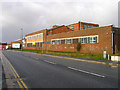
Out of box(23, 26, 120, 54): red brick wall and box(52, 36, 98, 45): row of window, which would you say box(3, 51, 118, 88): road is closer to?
box(23, 26, 120, 54): red brick wall

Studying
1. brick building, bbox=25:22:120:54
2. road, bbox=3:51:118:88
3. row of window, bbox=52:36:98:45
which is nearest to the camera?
road, bbox=3:51:118:88

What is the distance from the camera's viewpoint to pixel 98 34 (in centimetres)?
2758

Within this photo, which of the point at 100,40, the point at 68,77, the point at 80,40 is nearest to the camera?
the point at 68,77

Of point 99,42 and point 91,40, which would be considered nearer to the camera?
point 99,42

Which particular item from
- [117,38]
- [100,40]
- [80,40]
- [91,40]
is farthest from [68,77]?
[80,40]

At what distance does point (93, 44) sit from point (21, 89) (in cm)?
2478

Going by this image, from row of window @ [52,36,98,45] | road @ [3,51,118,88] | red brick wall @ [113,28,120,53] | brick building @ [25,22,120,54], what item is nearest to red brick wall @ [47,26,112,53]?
brick building @ [25,22,120,54]

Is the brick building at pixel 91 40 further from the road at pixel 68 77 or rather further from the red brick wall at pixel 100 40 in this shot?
the road at pixel 68 77

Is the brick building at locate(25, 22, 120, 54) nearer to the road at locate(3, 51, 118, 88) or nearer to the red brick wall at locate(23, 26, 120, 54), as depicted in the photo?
the red brick wall at locate(23, 26, 120, 54)

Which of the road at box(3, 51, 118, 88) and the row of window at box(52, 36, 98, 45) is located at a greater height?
the row of window at box(52, 36, 98, 45)

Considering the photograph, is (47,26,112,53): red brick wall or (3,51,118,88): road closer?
(3,51,118,88): road

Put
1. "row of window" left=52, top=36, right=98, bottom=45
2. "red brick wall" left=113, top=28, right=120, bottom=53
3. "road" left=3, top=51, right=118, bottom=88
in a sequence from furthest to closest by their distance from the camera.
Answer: "row of window" left=52, top=36, right=98, bottom=45
"red brick wall" left=113, top=28, right=120, bottom=53
"road" left=3, top=51, right=118, bottom=88

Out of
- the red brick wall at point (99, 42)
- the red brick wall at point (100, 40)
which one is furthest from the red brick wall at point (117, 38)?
the red brick wall at point (100, 40)

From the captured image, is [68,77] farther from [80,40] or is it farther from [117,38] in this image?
[80,40]
